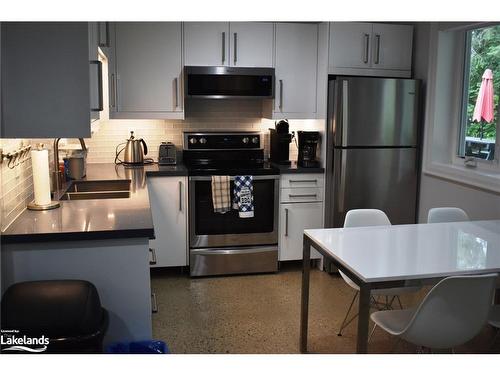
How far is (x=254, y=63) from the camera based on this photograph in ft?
14.6

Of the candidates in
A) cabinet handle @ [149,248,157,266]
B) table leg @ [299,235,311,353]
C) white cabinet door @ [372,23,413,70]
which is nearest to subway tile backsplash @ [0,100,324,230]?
white cabinet door @ [372,23,413,70]

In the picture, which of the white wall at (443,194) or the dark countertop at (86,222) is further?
the white wall at (443,194)

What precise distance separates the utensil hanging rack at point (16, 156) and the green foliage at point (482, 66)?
3111 mm

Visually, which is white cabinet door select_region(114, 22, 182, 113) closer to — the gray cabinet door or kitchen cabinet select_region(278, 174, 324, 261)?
kitchen cabinet select_region(278, 174, 324, 261)

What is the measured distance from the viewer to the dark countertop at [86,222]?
7.53 feet

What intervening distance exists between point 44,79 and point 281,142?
2564 mm

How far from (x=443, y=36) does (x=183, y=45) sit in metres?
2.05

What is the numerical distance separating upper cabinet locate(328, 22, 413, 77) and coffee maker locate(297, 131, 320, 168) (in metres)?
0.55

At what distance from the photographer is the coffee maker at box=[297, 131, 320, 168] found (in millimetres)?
4492

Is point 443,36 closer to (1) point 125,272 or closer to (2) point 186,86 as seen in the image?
(2) point 186,86

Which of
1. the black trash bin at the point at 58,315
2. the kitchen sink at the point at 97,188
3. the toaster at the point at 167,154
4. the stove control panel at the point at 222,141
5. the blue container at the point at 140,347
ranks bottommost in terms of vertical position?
the blue container at the point at 140,347

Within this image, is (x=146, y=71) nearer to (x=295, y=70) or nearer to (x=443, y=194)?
(x=295, y=70)

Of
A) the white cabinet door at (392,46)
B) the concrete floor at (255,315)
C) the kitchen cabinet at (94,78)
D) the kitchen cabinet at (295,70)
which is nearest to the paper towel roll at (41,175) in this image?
the kitchen cabinet at (94,78)

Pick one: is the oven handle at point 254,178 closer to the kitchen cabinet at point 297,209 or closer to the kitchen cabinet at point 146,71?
the kitchen cabinet at point 297,209
